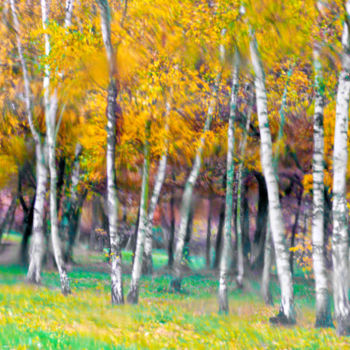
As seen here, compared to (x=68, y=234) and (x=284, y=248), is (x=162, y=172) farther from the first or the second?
(x=68, y=234)

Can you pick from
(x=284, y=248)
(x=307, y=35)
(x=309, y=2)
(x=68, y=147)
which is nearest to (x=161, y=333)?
A: (x=284, y=248)

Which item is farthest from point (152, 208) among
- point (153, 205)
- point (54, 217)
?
point (54, 217)

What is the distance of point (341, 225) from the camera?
10.5 meters

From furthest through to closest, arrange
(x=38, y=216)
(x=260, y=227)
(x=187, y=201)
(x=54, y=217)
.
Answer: (x=260, y=227), (x=187, y=201), (x=38, y=216), (x=54, y=217)

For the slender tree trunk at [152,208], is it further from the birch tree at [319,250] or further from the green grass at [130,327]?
the birch tree at [319,250]

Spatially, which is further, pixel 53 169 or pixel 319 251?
pixel 53 169

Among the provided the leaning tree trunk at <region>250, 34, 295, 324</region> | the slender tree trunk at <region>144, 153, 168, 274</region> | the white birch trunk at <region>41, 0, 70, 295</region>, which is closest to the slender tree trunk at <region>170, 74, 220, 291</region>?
the slender tree trunk at <region>144, 153, 168, 274</region>

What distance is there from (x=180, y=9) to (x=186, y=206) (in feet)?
27.4

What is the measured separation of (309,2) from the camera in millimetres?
11000

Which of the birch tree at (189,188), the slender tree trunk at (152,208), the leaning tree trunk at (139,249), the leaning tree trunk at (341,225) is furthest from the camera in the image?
the slender tree trunk at (152,208)

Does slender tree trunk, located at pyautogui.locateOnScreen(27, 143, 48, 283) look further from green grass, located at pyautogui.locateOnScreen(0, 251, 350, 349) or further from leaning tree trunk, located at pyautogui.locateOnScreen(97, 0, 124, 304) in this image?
leaning tree trunk, located at pyautogui.locateOnScreen(97, 0, 124, 304)

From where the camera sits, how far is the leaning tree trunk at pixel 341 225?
10320 millimetres

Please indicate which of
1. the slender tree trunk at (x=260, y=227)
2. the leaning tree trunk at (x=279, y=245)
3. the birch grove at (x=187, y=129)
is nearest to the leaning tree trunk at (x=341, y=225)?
the birch grove at (x=187, y=129)

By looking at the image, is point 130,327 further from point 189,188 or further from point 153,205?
point 189,188
